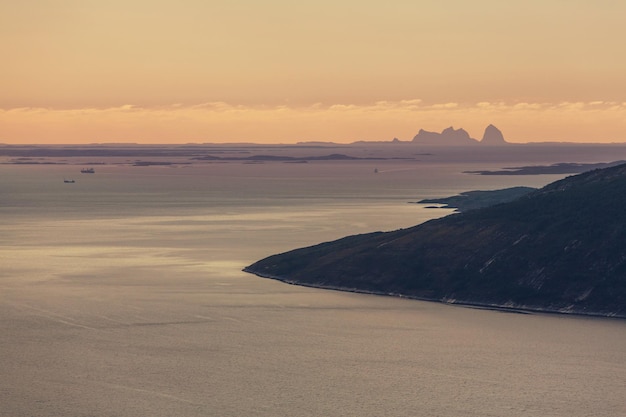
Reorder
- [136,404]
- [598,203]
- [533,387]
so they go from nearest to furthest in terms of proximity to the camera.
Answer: [136,404] < [533,387] < [598,203]

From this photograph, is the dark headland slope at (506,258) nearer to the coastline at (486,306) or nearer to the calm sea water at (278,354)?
the coastline at (486,306)

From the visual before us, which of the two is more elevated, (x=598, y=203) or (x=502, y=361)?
(x=598, y=203)

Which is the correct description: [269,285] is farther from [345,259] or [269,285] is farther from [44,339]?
[44,339]

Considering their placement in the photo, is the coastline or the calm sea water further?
the coastline

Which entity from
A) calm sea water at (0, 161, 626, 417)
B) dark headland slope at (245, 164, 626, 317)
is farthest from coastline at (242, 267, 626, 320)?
calm sea water at (0, 161, 626, 417)

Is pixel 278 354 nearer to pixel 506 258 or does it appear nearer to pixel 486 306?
pixel 486 306

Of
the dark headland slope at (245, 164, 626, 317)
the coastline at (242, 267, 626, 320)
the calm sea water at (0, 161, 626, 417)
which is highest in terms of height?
the dark headland slope at (245, 164, 626, 317)

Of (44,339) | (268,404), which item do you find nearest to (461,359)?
(268,404)

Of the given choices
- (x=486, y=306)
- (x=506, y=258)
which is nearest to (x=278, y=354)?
(x=486, y=306)

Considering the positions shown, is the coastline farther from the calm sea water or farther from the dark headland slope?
the calm sea water
